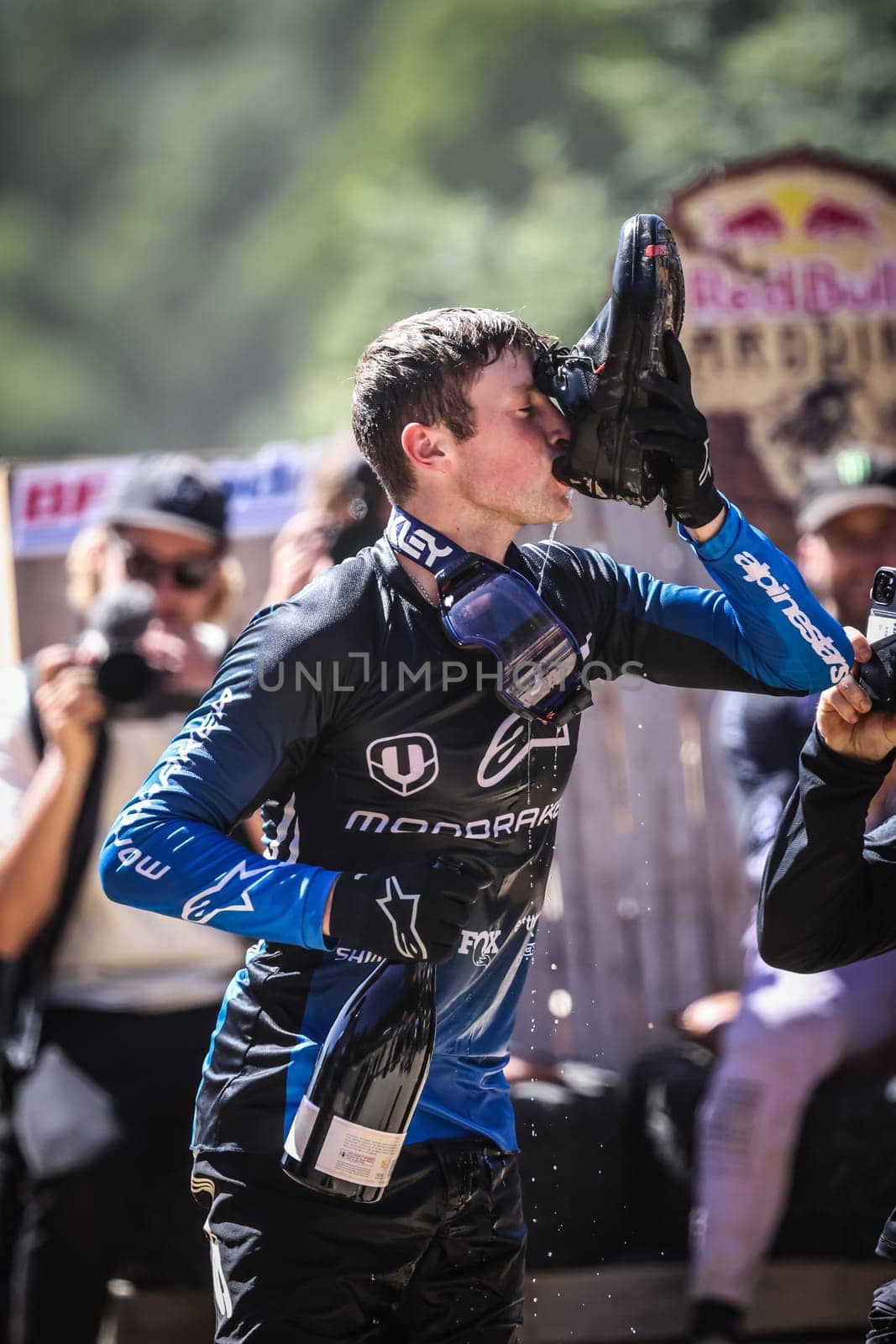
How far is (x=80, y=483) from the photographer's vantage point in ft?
14.4

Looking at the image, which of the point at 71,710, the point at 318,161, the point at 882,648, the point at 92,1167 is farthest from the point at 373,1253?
the point at 318,161

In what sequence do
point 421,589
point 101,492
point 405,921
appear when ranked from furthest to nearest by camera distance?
point 101,492 < point 421,589 < point 405,921

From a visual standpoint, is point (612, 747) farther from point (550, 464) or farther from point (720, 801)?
point (550, 464)

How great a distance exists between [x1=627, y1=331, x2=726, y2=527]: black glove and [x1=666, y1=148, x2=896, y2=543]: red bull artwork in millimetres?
2348

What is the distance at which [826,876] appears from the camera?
215 cm

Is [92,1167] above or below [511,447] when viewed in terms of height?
below

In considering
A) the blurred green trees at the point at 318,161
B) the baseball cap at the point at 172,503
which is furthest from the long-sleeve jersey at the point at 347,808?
the blurred green trees at the point at 318,161

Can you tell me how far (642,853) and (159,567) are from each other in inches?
65.5

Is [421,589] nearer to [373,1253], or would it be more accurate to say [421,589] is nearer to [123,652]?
[373,1253]

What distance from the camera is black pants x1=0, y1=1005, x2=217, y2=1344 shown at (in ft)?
10.6

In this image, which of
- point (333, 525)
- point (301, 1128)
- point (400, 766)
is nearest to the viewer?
point (301, 1128)

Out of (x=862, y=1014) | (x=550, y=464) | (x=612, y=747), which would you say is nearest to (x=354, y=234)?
(x=612, y=747)

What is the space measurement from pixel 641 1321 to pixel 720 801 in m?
1.51

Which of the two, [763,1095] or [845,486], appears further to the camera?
[845,486]
